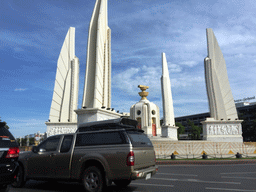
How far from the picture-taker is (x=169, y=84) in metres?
46.6

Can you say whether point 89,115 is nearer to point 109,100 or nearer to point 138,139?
point 109,100

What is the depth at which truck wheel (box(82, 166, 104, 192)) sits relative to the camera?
5.28 meters

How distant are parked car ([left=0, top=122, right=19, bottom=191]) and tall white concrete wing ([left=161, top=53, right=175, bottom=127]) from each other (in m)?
37.2

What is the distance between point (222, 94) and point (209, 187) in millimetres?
23572

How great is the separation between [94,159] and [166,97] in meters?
39.7

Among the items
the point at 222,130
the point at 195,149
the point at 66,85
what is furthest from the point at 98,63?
the point at 66,85

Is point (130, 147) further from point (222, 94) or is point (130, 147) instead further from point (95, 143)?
point (222, 94)

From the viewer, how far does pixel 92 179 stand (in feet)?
17.8

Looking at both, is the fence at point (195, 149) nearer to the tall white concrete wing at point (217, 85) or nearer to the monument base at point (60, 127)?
the tall white concrete wing at point (217, 85)

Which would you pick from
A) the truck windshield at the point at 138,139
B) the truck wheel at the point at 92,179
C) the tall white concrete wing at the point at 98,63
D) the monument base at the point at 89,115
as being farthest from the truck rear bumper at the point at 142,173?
the tall white concrete wing at the point at 98,63

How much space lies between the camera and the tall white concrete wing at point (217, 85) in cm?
2622

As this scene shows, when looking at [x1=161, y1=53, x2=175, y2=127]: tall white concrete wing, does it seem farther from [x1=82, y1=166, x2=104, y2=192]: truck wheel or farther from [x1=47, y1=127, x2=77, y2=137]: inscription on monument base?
[x1=82, y1=166, x2=104, y2=192]: truck wheel

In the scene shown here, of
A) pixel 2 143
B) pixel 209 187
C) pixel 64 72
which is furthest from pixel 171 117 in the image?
pixel 2 143

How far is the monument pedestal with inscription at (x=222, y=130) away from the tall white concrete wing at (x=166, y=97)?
1541cm
